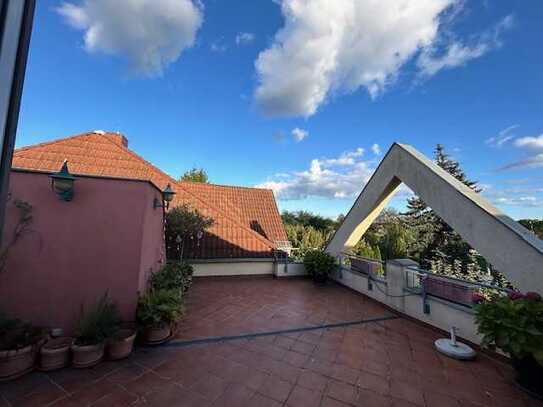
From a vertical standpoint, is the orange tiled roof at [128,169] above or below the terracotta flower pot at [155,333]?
above

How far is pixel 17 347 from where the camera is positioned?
307 centimetres

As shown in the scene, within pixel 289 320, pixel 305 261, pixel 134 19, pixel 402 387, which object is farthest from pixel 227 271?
pixel 134 19

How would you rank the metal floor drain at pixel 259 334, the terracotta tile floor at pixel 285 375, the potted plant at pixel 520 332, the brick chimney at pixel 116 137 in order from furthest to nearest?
1. the brick chimney at pixel 116 137
2. the metal floor drain at pixel 259 334
3. the potted plant at pixel 520 332
4. the terracotta tile floor at pixel 285 375

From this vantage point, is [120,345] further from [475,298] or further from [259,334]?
[475,298]

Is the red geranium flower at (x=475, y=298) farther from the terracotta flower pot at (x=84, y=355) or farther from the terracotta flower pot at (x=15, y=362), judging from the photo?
the terracotta flower pot at (x=15, y=362)

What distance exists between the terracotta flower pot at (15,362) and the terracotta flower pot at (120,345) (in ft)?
2.86

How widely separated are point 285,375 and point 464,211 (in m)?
4.08

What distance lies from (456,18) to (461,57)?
1.23 m

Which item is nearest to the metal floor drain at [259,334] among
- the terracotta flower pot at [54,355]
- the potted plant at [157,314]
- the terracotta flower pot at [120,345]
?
the potted plant at [157,314]

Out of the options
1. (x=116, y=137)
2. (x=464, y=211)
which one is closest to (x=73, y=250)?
(x=464, y=211)

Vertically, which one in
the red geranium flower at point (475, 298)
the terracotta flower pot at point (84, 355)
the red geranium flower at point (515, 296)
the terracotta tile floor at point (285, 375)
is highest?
the red geranium flower at point (515, 296)

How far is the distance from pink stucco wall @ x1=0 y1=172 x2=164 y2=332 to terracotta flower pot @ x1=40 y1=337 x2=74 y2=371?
422 mm

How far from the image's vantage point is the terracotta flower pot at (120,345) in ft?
11.5

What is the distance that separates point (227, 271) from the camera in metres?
8.95
